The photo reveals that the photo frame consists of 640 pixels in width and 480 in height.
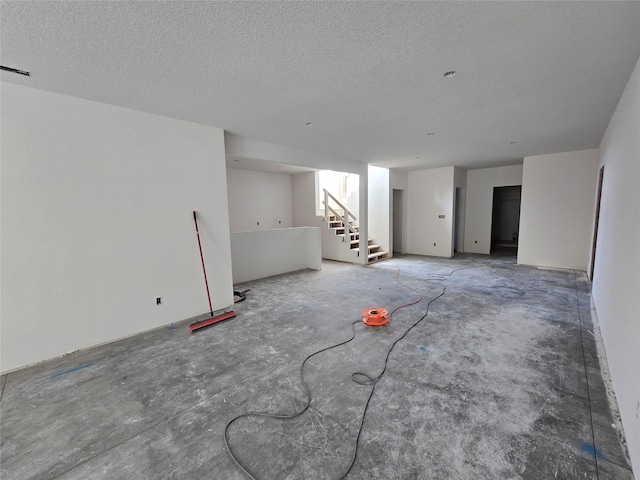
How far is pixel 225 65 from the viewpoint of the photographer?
2287mm

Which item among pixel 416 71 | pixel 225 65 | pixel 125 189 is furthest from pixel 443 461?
pixel 125 189

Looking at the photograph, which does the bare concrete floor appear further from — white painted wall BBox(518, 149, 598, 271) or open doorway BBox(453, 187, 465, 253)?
open doorway BBox(453, 187, 465, 253)

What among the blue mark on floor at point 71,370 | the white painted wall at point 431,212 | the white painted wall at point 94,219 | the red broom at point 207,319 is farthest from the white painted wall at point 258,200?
the blue mark on floor at point 71,370

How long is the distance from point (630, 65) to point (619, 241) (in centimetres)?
157

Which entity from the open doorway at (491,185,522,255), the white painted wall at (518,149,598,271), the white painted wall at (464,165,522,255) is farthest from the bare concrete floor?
the open doorway at (491,185,522,255)

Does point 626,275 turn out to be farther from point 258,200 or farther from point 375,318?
point 258,200

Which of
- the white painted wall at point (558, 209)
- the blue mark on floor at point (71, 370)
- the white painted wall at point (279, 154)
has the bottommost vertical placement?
the blue mark on floor at point (71, 370)

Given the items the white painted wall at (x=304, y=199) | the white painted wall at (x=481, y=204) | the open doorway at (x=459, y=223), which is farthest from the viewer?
the open doorway at (x=459, y=223)

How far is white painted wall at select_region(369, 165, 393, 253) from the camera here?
26.5ft

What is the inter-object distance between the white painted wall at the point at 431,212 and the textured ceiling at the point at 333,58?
14.0 ft

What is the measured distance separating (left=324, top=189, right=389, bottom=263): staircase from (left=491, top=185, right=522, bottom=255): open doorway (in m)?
5.46

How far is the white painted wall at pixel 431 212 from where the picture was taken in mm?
8029

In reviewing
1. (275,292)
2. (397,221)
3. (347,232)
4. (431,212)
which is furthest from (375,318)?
(397,221)

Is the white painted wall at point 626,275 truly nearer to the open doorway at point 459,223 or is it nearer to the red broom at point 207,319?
the red broom at point 207,319
